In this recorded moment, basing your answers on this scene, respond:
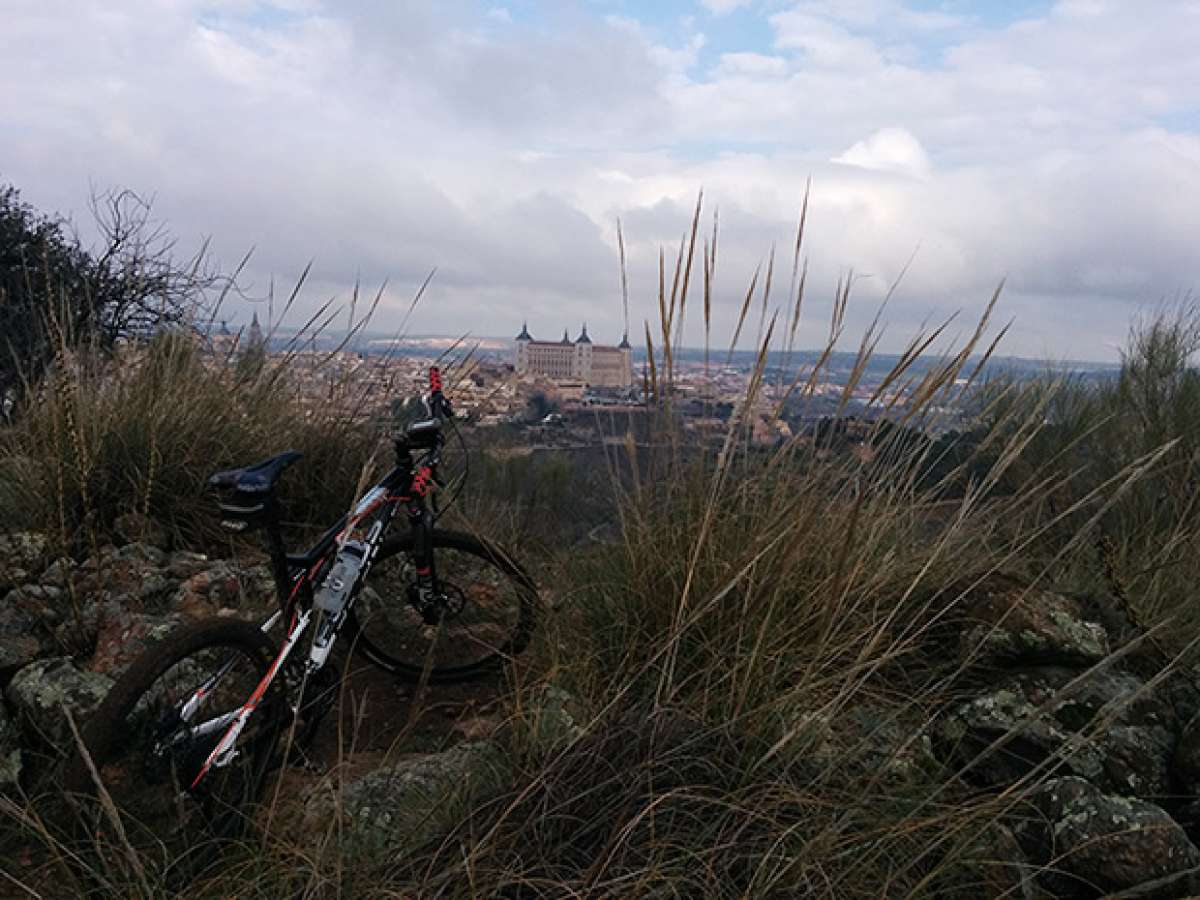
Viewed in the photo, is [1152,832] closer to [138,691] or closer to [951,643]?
[951,643]

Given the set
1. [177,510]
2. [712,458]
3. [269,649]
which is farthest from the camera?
[177,510]

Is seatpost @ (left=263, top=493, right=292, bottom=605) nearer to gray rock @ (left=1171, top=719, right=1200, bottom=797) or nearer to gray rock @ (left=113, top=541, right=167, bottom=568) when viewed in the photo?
gray rock @ (left=113, top=541, right=167, bottom=568)

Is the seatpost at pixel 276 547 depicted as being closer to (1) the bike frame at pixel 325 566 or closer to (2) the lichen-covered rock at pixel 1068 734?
(1) the bike frame at pixel 325 566

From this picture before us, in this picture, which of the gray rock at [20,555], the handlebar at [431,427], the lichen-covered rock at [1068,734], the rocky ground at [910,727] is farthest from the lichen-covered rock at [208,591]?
the lichen-covered rock at [1068,734]

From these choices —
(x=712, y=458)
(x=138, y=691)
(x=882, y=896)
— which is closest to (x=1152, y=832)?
(x=882, y=896)

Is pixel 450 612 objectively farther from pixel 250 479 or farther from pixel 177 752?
pixel 177 752

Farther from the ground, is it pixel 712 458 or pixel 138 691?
pixel 712 458

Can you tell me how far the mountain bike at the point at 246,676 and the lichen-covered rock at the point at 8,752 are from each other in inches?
12.5

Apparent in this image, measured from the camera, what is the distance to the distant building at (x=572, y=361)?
3930mm

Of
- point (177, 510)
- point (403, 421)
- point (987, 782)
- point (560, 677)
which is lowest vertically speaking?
point (987, 782)

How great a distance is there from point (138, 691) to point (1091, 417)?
7.38 meters

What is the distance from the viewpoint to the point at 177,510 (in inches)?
145

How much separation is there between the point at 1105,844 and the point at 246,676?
2094 millimetres

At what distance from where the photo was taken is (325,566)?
8.43ft
